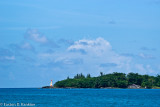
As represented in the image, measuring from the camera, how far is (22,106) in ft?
210

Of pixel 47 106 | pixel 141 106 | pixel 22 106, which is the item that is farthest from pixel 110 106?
pixel 22 106

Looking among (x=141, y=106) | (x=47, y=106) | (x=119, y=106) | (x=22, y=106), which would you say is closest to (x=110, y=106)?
(x=119, y=106)

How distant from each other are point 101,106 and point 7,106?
20240 millimetres

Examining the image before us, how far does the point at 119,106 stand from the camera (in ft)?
232

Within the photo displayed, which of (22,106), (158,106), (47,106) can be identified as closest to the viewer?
(22,106)

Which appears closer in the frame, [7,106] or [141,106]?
[7,106]

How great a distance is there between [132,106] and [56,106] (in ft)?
57.5

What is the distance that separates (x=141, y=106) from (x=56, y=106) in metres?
19.8

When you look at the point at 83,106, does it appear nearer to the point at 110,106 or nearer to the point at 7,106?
the point at 110,106

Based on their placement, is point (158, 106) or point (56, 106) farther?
point (158, 106)

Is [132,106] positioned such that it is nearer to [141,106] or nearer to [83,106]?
[141,106]

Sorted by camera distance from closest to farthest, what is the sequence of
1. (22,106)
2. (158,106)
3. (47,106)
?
(22,106) → (47,106) → (158,106)

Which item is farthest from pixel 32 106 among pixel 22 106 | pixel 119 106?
pixel 119 106

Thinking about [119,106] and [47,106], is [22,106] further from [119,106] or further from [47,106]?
[119,106]
